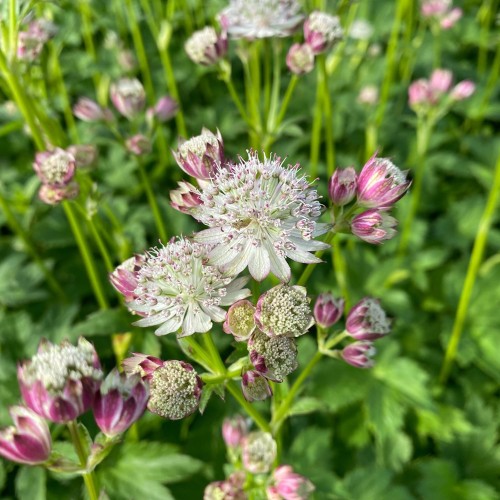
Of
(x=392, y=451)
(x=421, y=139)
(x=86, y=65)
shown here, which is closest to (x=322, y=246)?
(x=392, y=451)

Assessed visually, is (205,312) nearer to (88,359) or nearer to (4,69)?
(88,359)

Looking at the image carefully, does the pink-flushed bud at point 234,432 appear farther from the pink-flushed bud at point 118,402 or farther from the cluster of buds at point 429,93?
the cluster of buds at point 429,93

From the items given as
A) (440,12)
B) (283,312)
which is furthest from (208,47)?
(440,12)

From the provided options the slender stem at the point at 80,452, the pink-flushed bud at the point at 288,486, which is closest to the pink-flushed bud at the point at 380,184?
the pink-flushed bud at the point at 288,486

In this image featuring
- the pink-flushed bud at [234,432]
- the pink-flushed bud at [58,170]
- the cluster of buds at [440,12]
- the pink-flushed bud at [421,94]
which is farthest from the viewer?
the cluster of buds at [440,12]

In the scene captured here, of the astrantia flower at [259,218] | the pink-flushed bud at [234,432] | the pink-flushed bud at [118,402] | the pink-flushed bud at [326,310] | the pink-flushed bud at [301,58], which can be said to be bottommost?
the pink-flushed bud at [234,432]

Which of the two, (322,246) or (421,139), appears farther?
(421,139)
